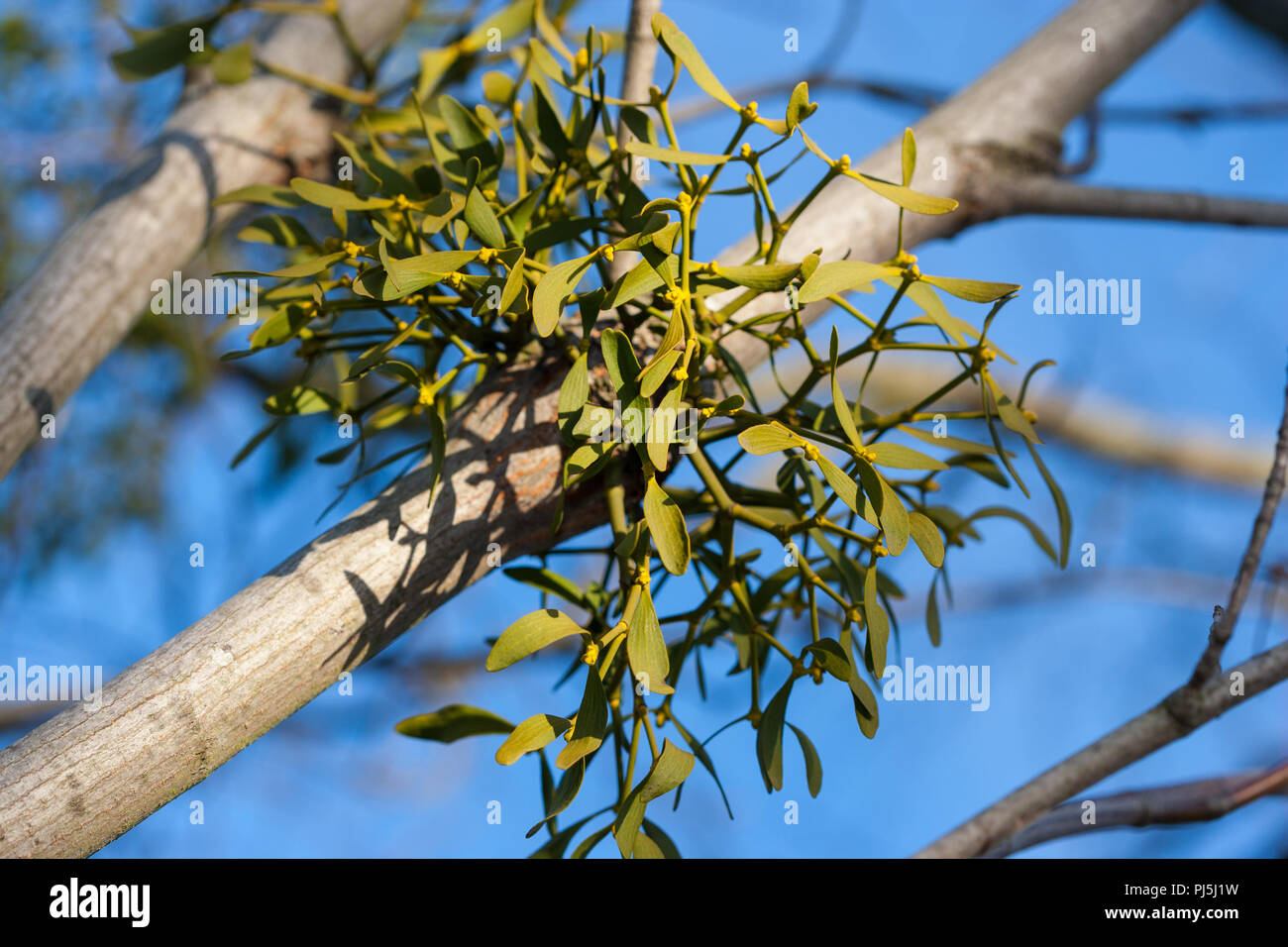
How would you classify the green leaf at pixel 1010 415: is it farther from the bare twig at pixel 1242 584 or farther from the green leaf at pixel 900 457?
the bare twig at pixel 1242 584

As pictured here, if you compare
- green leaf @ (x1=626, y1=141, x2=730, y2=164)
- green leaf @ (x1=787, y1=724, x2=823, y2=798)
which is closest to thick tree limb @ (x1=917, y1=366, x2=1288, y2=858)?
green leaf @ (x1=787, y1=724, x2=823, y2=798)

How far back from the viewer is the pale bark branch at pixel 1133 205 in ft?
2.49

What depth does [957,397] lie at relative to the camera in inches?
87.3

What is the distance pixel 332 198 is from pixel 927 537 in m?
0.36

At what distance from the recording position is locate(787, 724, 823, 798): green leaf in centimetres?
43

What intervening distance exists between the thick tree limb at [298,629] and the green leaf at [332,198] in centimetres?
12

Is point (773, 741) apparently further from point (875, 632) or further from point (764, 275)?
point (764, 275)

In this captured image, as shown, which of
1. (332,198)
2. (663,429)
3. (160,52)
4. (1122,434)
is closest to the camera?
(663,429)

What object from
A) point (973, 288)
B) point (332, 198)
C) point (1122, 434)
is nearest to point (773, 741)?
point (973, 288)

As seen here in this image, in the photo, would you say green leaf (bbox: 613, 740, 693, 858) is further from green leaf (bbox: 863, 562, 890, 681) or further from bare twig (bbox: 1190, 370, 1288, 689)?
bare twig (bbox: 1190, 370, 1288, 689)

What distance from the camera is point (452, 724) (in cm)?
51

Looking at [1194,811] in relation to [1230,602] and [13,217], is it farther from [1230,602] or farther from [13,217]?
[13,217]

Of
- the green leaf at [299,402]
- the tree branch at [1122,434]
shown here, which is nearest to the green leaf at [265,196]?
the green leaf at [299,402]

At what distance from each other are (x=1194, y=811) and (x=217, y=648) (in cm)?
55
